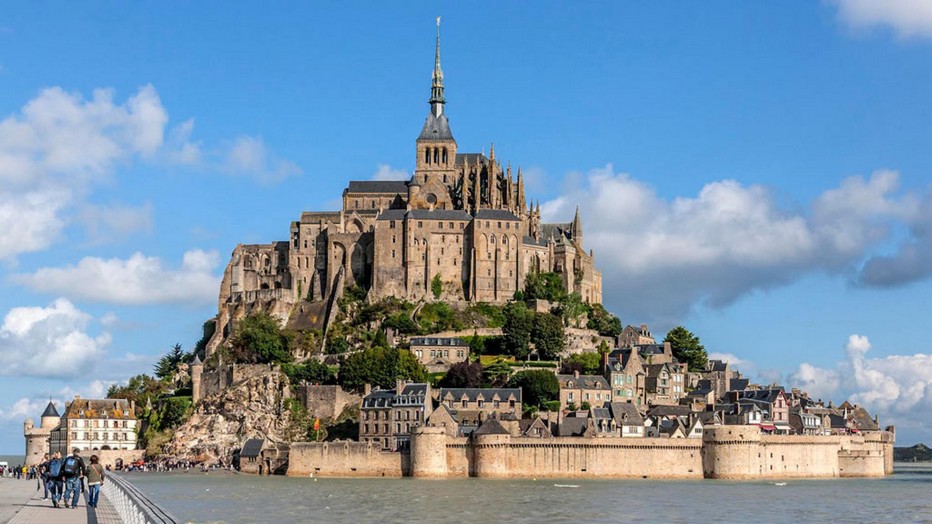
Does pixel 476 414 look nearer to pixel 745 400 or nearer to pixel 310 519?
pixel 745 400

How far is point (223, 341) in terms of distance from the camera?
105 meters

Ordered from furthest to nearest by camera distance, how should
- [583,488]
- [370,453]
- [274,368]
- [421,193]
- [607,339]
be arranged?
[421,193] → [607,339] → [274,368] → [370,453] → [583,488]

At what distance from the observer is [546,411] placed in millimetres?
86625

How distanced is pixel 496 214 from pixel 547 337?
1397 centimetres

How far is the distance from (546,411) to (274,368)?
71.6 ft

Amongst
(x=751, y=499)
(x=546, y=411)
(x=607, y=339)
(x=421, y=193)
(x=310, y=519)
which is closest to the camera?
(x=310, y=519)

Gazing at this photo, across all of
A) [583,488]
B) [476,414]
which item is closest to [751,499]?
[583,488]

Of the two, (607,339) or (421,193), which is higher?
(421,193)

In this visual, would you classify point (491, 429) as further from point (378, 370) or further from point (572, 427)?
point (378, 370)

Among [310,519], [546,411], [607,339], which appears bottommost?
[310,519]

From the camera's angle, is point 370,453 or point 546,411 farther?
point 546,411

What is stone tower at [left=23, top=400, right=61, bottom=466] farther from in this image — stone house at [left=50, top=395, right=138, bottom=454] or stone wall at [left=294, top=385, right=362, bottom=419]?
stone wall at [left=294, top=385, right=362, bottom=419]

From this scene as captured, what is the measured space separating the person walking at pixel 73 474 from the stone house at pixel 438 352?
59792 millimetres

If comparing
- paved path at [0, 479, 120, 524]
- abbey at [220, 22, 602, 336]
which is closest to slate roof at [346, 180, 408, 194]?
abbey at [220, 22, 602, 336]
